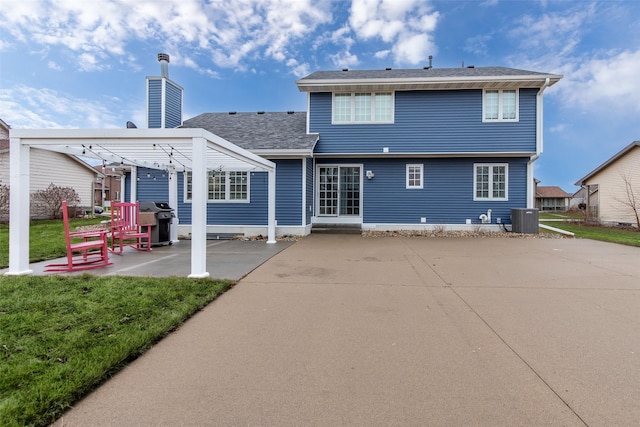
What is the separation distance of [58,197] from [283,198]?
16.3 m

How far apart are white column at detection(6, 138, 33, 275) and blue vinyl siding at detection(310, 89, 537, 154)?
29.2ft

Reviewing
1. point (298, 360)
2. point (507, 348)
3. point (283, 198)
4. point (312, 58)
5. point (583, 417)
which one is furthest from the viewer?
point (312, 58)

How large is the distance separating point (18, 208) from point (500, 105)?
572 inches

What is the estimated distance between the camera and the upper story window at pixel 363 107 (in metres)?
12.8

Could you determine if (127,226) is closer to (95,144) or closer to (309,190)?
(95,144)

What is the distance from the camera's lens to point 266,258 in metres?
7.38

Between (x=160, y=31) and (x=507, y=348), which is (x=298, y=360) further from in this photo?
(x=160, y=31)

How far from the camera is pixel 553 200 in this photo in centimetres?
5178

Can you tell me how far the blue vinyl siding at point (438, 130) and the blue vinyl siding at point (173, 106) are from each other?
597 cm

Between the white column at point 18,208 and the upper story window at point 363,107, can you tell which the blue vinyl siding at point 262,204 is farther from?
the white column at point 18,208

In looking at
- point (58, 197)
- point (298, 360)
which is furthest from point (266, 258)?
point (58, 197)

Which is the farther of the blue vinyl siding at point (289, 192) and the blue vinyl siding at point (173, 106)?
the blue vinyl siding at point (173, 106)

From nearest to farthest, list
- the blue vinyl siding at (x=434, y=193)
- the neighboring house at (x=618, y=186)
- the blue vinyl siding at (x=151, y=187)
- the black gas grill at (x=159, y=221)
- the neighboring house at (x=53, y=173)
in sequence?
the black gas grill at (x=159, y=221)
the blue vinyl siding at (x=151, y=187)
the blue vinyl siding at (x=434, y=193)
the neighboring house at (x=618, y=186)
the neighboring house at (x=53, y=173)

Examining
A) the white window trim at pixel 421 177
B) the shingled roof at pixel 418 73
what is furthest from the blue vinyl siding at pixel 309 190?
the white window trim at pixel 421 177
